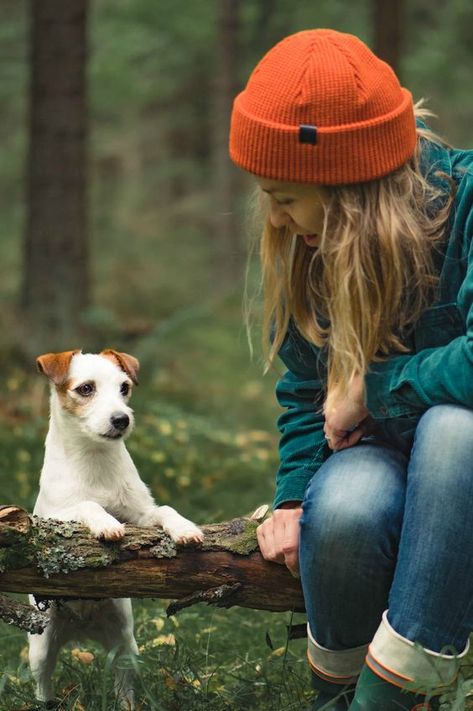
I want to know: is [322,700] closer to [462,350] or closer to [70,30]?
[462,350]

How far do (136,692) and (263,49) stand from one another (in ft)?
47.7

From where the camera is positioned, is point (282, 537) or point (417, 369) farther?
point (282, 537)

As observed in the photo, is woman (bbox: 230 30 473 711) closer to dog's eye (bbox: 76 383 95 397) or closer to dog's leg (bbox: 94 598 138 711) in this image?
dog's leg (bbox: 94 598 138 711)

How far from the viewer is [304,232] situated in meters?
2.90

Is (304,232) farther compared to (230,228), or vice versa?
(230,228)

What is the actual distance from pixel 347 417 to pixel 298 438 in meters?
0.37

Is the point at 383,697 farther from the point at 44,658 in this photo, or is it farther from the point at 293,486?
the point at 44,658

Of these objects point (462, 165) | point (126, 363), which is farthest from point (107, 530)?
point (462, 165)

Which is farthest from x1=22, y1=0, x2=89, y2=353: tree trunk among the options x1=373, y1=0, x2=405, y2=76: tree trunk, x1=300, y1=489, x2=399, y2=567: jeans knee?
x1=300, y1=489, x2=399, y2=567: jeans knee

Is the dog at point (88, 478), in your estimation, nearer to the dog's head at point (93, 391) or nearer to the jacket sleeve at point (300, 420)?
the dog's head at point (93, 391)

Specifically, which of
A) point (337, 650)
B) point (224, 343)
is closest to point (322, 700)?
point (337, 650)

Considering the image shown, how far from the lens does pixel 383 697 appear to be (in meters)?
2.64

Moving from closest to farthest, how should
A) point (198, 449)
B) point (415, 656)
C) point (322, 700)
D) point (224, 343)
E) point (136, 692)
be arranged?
point (415, 656), point (322, 700), point (136, 692), point (198, 449), point (224, 343)

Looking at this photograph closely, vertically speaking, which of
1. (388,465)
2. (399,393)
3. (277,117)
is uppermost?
(277,117)
